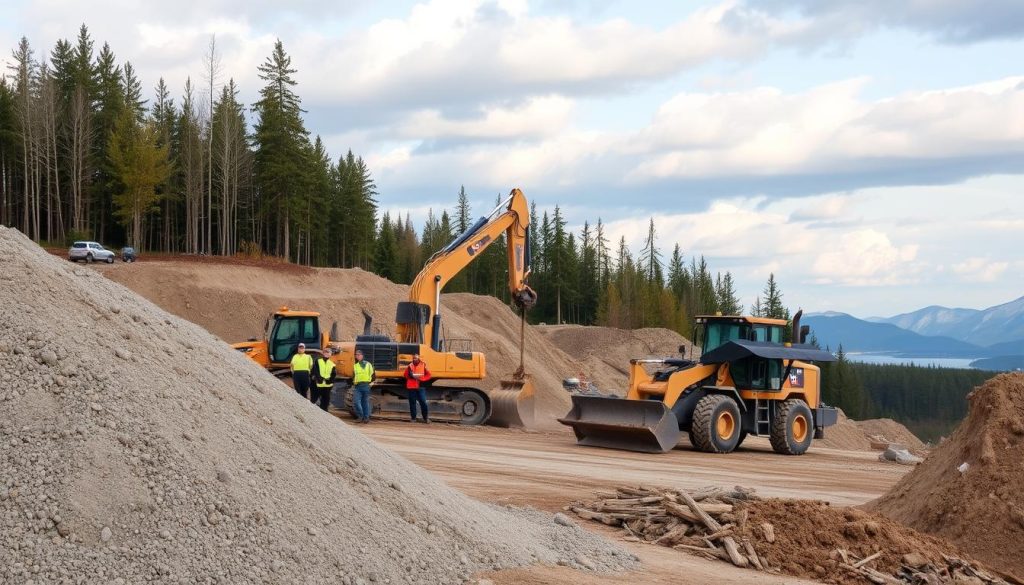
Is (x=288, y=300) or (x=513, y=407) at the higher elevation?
(x=288, y=300)

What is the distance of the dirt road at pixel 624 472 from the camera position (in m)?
9.73

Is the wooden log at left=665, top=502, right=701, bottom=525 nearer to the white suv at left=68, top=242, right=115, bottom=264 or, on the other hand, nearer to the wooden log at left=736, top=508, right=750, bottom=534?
the wooden log at left=736, top=508, right=750, bottom=534

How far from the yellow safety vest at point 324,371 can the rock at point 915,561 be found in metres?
13.9

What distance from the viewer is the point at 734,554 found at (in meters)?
9.75

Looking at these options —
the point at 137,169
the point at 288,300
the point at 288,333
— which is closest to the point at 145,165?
the point at 137,169

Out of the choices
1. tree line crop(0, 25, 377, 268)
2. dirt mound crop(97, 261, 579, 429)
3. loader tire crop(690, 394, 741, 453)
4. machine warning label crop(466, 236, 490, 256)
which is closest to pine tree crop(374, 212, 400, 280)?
tree line crop(0, 25, 377, 268)

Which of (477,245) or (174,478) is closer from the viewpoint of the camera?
(174,478)

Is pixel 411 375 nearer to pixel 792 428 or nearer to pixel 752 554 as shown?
pixel 792 428

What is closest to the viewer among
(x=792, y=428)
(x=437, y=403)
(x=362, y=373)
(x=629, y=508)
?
(x=629, y=508)

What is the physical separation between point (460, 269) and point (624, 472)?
1025cm

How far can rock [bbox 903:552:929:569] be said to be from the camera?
30.8 feet

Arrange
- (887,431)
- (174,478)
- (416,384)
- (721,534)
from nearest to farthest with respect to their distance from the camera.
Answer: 1. (174,478)
2. (721,534)
3. (416,384)
4. (887,431)

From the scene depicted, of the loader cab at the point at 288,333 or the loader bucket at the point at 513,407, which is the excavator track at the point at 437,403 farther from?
the loader cab at the point at 288,333

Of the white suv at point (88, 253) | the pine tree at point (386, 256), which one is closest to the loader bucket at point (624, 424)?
the white suv at point (88, 253)
